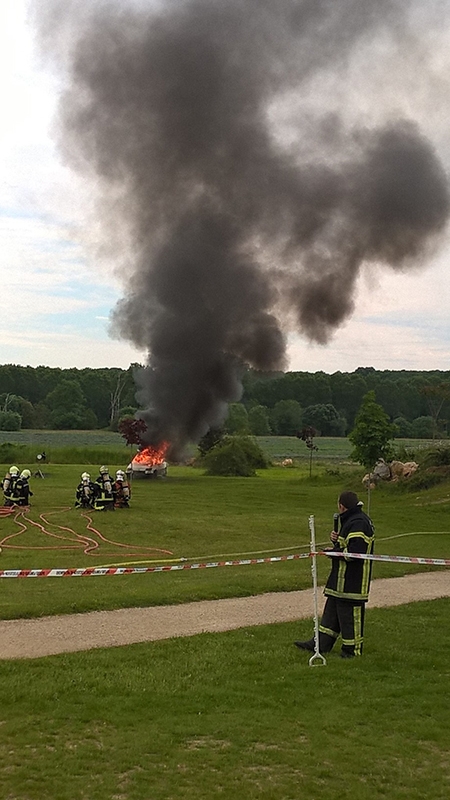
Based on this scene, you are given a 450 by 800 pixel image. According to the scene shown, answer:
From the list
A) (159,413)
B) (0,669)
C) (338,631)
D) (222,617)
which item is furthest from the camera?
(159,413)

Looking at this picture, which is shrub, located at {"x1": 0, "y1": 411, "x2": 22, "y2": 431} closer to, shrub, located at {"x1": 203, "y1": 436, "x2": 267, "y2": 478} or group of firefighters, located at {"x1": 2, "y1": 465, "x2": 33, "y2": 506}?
shrub, located at {"x1": 203, "y1": 436, "x2": 267, "y2": 478}

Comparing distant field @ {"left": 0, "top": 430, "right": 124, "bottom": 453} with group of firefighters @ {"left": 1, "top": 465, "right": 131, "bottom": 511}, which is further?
distant field @ {"left": 0, "top": 430, "right": 124, "bottom": 453}

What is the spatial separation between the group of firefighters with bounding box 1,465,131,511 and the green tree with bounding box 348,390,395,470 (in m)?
15.1

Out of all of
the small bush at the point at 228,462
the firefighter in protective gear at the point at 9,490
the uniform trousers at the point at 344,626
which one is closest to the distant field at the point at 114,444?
the small bush at the point at 228,462

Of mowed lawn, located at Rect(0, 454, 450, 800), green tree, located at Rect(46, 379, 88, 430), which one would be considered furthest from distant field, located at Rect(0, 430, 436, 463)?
mowed lawn, located at Rect(0, 454, 450, 800)

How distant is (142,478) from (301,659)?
35.8 metres

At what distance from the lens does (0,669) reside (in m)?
8.30

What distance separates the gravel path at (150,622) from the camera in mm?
9742

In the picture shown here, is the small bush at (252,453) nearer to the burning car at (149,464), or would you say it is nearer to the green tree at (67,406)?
the burning car at (149,464)

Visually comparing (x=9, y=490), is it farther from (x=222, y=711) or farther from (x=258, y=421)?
(x=258, y=421)

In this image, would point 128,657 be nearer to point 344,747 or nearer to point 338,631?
point 338,631

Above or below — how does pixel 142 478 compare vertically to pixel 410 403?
below

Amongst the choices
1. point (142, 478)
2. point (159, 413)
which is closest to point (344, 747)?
point (142, 478)

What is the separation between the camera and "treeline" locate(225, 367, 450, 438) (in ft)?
339
